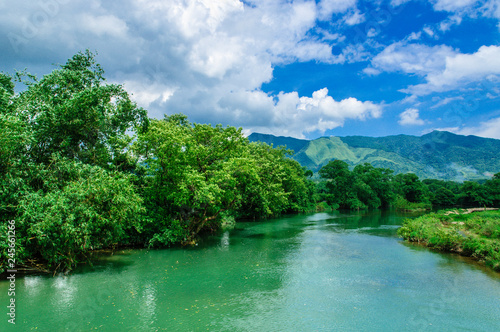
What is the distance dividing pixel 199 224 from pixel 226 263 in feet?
25.7

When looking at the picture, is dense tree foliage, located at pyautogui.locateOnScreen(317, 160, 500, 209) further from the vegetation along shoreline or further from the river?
the river

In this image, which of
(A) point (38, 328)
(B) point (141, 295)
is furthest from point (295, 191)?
(A) point (38, 328)

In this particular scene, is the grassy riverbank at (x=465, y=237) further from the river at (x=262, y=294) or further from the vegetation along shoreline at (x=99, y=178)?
the river at (x=262, y=294)

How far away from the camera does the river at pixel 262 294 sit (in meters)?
10.7

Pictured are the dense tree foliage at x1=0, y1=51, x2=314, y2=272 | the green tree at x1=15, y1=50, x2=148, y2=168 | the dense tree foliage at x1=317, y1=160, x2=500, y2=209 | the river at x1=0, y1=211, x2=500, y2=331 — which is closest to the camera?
the river at x1=0, y1=211, x2=500, y2=331

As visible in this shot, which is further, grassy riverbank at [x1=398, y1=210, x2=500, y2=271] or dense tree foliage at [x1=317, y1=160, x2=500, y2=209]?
dense tree foliage at [x1=317, y1=160, x2=500, y2=209]

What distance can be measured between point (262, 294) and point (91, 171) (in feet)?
43.2

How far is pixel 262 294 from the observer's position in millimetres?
13547

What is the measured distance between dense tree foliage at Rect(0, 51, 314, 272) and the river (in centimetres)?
227

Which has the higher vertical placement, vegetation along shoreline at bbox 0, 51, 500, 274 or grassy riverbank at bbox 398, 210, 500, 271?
vegetation along shoreline at bbox 0, 51, 500, 274

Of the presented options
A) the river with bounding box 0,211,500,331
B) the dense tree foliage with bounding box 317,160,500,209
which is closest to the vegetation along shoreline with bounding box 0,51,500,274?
the river with bounding box 0,211,500,331

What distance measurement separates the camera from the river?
35.2ft

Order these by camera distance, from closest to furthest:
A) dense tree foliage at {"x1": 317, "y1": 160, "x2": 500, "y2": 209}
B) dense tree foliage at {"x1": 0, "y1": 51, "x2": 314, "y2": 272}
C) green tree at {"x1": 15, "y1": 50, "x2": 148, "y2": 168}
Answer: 1. dense tree foliage at {"x1": 0, "y1": 51, "x2": 314, "y2": 272}
2. green tree at {"x1": 15, "y1": 50, "x2": 148, "y2": 168}
3. dense tree foliage at {"x1": 317, "y1": 160, "x2": 500, "y2": 209}

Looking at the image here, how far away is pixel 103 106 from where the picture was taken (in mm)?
20875
